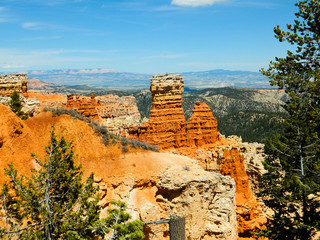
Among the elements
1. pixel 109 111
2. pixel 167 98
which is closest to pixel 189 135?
pixel 167 98

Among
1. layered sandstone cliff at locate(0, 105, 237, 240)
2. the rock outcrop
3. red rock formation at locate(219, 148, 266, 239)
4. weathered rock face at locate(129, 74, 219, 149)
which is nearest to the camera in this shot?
layered sandstone cliff at locate(0, 105, 237, 240)

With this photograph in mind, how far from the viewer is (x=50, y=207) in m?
13.8

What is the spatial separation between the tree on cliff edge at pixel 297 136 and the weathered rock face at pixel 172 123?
675 inches

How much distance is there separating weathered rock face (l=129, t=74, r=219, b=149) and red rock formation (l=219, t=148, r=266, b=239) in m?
6.01

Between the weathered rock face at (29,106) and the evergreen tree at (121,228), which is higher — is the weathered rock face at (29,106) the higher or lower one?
the higher one

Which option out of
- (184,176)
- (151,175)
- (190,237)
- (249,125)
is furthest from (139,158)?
(249,125)

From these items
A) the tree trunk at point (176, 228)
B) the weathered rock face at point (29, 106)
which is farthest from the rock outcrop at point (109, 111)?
the tree trunk at point (176, 228)

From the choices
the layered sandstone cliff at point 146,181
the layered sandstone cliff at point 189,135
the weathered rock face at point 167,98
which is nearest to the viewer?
the layered sandstone cliff at point 146,181

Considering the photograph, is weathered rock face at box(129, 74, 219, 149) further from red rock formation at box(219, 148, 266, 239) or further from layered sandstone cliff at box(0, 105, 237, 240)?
layered sandstone cliff at box(0, 105, 237, 240)

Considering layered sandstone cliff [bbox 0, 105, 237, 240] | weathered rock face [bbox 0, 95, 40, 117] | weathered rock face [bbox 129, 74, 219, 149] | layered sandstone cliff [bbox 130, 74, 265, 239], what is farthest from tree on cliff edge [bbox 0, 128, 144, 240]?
weathered rock face [bbox 129, 74, 219, 149]

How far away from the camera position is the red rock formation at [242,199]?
26.3m

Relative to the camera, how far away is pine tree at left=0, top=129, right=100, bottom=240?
12984mm

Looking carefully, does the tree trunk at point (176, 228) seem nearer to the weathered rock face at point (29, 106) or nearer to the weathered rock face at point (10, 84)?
the weathered rock face at point (29, 106)

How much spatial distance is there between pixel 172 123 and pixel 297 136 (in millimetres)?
18999
